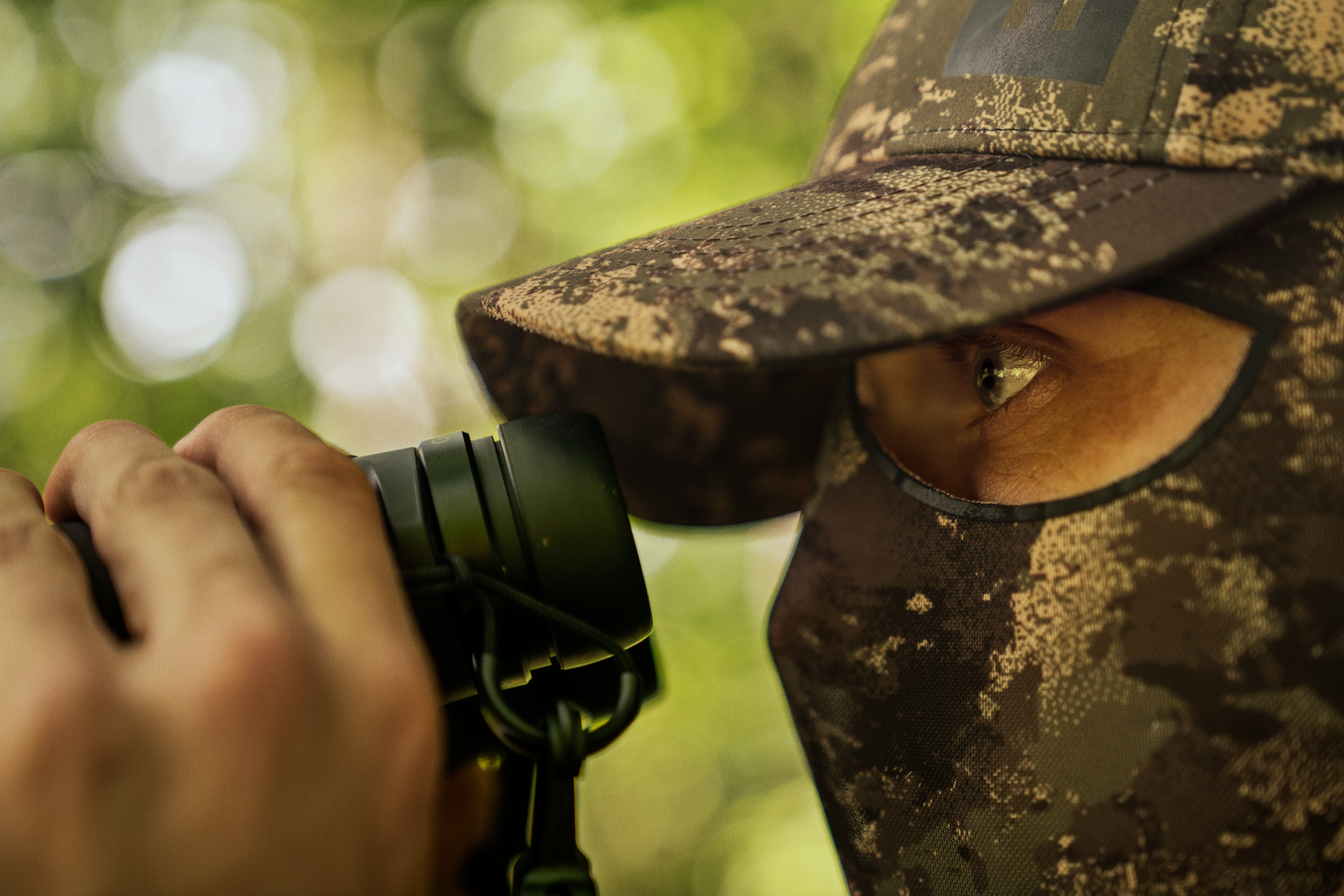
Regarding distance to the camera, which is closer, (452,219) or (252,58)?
(252,58)

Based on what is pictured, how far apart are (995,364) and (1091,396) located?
139 millimetres

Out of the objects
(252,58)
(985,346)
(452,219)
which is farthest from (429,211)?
(985,346)

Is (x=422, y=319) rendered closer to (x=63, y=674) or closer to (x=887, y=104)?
(x=887, y=104)

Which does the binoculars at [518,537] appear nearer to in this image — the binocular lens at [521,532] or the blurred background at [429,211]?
the binocular lens at [521,532]

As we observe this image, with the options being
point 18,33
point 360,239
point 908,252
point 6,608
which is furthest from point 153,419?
point 908,252

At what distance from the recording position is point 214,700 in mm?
518

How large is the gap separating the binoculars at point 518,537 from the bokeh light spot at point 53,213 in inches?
194

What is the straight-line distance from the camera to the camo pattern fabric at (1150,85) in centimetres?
69

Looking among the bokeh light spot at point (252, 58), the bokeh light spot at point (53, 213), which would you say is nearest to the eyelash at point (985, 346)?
the bokeh light spot at point (252, 58)

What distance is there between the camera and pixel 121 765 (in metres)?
0.50

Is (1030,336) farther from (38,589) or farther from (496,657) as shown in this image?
(38,589)

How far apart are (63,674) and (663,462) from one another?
39.4 inches

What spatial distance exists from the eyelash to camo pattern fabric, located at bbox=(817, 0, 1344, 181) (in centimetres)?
19

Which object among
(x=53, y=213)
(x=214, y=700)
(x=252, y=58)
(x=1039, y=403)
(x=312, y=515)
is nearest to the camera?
(x=214, y=700)
